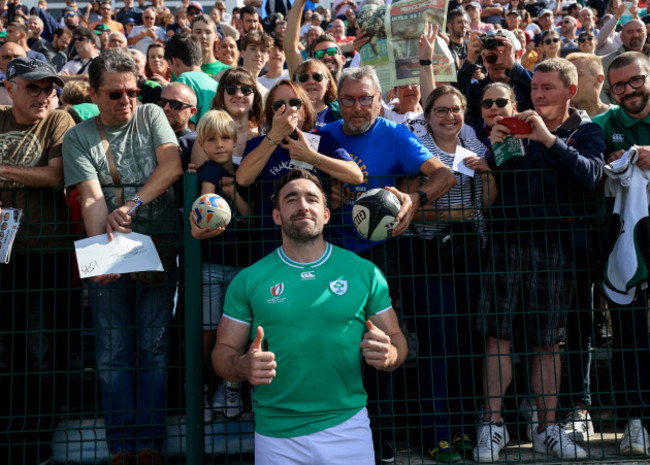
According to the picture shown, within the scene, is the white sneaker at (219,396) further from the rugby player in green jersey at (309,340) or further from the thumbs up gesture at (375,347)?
the thumbs up gesture at (375,347)

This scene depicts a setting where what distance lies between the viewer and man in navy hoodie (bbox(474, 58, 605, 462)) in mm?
4953

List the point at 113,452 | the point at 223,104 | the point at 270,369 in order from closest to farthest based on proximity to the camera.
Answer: the point at 270,369 → the point at 113,452 → the point at 223,104

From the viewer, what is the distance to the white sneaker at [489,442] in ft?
16.3

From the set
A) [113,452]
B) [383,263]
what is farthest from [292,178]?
[113,452]

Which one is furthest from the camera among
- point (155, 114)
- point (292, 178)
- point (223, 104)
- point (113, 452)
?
point (223, 104)

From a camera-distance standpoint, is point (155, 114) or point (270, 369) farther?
point (155, 114)

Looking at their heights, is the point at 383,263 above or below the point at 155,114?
below

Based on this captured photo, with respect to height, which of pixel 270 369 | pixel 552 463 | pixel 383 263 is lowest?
pixel 552 463

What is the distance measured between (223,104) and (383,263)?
1.80 m

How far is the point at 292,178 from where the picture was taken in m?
4.54

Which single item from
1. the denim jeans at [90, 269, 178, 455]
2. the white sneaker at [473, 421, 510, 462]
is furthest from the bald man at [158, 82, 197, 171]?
the white sneaker at [473, 421, 510, 462]

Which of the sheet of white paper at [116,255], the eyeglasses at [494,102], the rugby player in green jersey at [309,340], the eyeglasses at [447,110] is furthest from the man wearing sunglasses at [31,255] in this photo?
the eyeglasses at [494,102]

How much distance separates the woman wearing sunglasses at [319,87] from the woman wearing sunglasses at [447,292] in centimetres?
132

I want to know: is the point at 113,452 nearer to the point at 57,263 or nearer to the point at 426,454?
the point at 57,263
